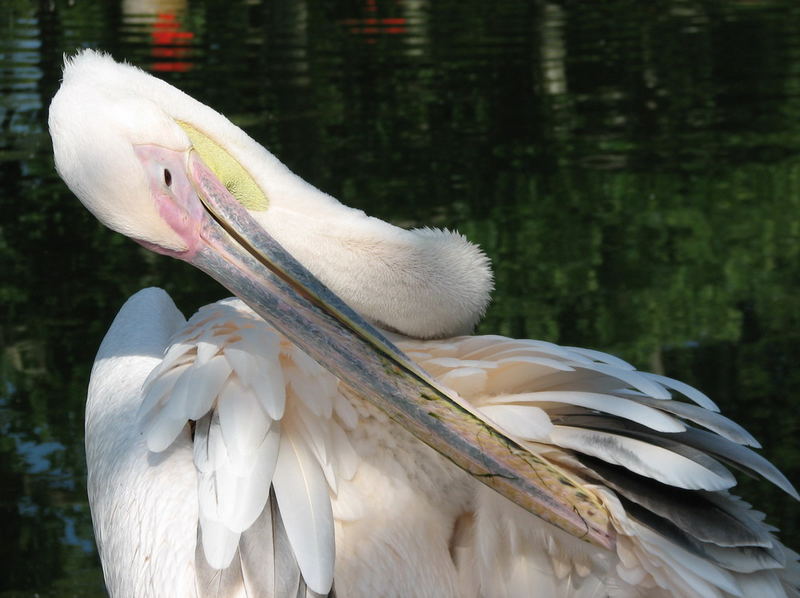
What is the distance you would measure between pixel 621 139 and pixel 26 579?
3918mm

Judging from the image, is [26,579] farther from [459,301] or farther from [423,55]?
[423,55]

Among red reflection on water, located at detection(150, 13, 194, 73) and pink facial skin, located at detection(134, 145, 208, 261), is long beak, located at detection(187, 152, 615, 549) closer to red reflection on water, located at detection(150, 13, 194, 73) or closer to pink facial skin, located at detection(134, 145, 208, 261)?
pink facial skin, located at detection(134, 145, 208, 261)

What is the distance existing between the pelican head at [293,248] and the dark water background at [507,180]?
109 cm

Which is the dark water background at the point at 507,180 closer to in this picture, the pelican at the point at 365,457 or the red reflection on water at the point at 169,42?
the red reflection on water at the point at 169,42

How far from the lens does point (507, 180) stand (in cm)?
548

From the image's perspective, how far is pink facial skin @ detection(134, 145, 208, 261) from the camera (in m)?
2.25

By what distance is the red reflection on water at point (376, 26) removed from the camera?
8.85 m

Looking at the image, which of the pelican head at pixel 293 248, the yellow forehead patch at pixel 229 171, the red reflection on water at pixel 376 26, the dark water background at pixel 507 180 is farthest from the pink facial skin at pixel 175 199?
the red reflection on water at pixel 376 26

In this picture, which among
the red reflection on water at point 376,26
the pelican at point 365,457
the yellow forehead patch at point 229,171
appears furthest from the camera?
the red reflection on water at point 376,26

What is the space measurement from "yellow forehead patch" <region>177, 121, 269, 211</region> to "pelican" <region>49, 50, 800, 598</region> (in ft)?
0.58

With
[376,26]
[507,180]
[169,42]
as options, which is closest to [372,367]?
[507,180]

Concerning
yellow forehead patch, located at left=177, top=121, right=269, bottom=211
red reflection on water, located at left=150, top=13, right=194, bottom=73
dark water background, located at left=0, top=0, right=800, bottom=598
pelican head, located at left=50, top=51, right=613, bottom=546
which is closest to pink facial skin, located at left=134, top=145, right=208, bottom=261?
pelican head, located at left=50, top=51, right=613, bottom=546

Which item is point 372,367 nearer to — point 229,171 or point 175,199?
point 175,199

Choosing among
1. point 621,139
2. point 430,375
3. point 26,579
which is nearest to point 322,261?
point 430,375
